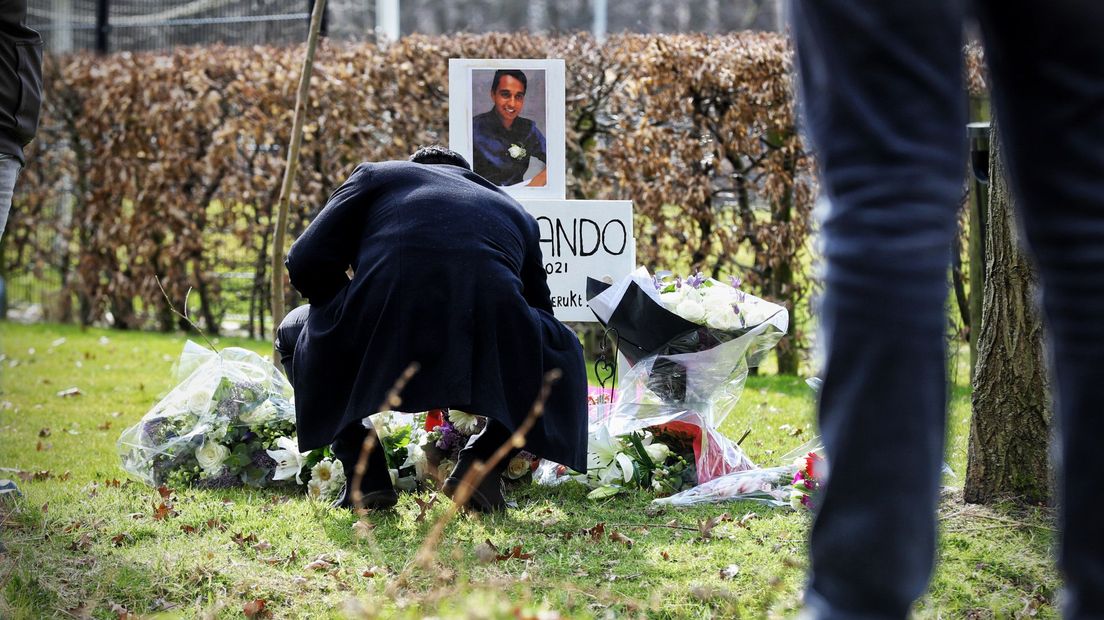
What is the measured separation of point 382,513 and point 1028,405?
1787 mm

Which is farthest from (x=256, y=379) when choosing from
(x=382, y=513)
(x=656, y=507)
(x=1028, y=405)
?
(x=1028, y=405)

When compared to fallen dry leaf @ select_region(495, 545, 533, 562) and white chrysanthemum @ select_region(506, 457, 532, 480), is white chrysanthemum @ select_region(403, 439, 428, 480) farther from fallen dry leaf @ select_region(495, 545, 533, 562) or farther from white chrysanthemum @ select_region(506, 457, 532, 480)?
fallen dry leaf @ select_region(495, 545, 533, 562)

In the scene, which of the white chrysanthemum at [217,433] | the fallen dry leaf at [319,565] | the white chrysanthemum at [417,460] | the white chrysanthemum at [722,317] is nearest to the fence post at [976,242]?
the white chrysanthemum at [722,317]

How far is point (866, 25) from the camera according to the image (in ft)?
3.60

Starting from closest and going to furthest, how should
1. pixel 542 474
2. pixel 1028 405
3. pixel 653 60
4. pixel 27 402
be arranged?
pixel 1028 405
pixel 542 474
pixel 27 402
pixel 653 60

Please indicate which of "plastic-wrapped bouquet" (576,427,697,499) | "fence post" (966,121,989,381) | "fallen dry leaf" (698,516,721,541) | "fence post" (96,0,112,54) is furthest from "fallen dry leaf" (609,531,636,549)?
"fence post" (96,0,112,54)

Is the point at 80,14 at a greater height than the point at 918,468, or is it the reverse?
the point at 80,14

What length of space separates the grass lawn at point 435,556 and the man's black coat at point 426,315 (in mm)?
309

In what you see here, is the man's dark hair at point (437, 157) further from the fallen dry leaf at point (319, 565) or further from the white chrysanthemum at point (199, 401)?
the fallen dry leaf at point (319, 565)

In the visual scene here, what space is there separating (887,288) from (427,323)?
2137 millimetres

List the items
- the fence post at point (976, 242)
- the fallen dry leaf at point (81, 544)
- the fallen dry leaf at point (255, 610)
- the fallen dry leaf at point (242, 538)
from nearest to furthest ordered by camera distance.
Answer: the fallen dry leaf at point (255, 610)
the fallen dry leaf at point (81, 544)
the fallen dry leaf at point (242, 538)
the fence post at point (976, 242)

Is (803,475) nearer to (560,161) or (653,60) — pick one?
(560,161)

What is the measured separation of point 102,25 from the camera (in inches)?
456

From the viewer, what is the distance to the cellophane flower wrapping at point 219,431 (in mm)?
3695
